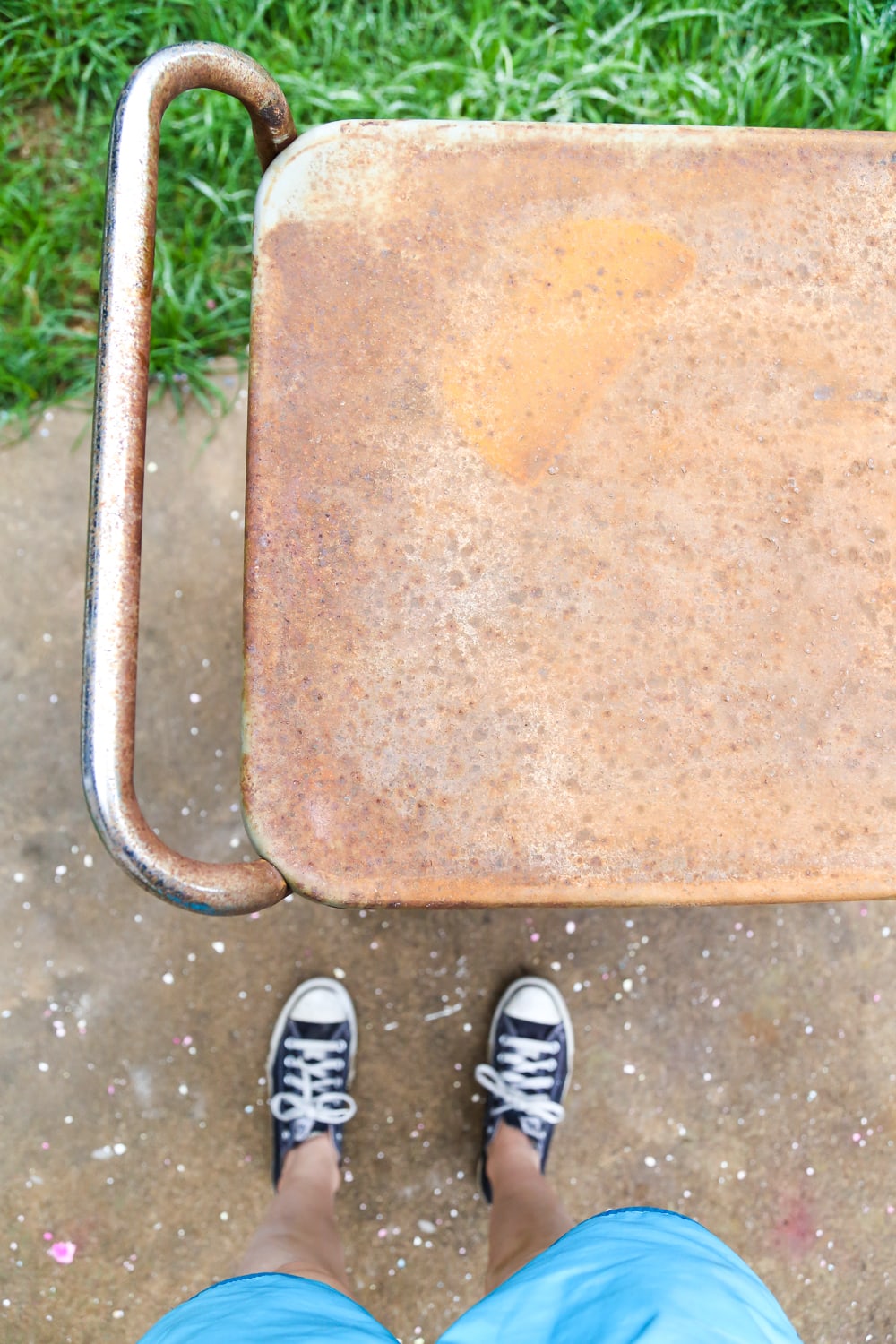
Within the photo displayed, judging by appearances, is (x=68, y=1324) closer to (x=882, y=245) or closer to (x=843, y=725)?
(x=843, y=725)

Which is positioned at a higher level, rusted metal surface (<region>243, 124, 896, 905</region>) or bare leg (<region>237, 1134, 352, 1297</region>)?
rusted metal surface (<region>243, 124, 896, 905</region>)

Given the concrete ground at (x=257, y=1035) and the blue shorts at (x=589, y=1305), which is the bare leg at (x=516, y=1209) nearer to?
the concrete ground at (x=257, y=1035)

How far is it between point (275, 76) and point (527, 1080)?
62.5 inches

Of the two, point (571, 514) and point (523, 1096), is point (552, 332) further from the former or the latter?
point (523, 1096)

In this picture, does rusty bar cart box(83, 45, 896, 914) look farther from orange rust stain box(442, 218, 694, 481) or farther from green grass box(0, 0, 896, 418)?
green grass box(0, 0, 896, 418)

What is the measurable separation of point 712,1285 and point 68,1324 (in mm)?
1092

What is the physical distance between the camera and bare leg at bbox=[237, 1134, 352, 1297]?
3.68 ft

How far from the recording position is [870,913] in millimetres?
1337

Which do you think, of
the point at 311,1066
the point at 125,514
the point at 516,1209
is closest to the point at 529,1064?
the point at 516,1209

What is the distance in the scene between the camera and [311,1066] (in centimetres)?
126

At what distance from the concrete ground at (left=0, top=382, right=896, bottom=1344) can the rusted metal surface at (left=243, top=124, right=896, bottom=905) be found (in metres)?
0.66

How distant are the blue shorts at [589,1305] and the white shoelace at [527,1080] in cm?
39

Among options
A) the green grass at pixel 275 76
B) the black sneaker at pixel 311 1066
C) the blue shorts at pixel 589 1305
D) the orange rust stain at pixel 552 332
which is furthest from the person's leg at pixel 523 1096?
the green grass at pixel 275 76

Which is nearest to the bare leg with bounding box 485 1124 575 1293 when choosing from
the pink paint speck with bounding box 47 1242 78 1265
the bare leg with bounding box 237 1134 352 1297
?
the bare leg with bounding box 237 1134 352 1297
